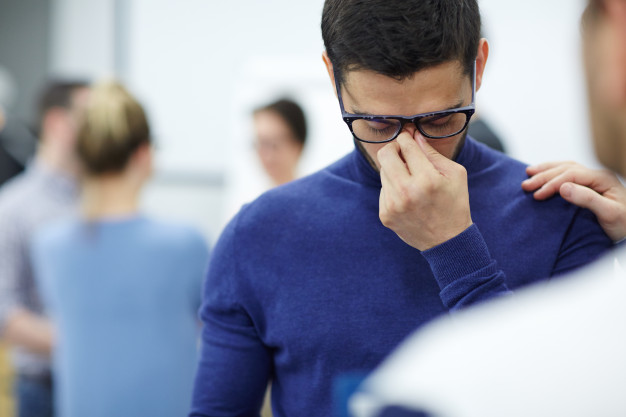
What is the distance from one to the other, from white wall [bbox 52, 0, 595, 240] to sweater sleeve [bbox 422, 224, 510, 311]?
275 cm

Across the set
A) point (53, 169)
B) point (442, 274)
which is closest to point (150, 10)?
point (53, 169)

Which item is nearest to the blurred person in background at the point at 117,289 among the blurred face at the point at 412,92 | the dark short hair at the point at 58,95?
the dark short hair at the point at 58,95

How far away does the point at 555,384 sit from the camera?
38 cm

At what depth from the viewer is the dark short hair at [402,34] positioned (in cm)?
91

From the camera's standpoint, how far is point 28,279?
1999mm

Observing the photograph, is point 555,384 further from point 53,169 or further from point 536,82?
point 536,82

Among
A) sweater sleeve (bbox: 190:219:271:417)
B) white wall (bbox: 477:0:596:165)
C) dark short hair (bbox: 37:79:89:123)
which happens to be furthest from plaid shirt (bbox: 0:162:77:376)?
white wall (bbox: 477:0:596:165)

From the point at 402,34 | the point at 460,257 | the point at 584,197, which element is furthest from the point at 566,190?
the point at 402,34

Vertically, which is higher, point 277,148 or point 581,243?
point 581,243

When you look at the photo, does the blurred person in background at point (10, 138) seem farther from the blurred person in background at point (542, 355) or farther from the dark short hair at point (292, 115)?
the blurred person in background at point (542, 355)

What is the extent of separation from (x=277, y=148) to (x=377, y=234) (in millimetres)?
1754

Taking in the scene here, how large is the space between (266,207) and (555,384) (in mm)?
742

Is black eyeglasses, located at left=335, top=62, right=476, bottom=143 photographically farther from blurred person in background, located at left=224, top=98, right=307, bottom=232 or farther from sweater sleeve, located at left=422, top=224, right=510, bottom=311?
blurred person in background, located at left=224, top=98, right=307, bottom=232

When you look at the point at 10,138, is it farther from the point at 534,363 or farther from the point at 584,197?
the point at 534,363
